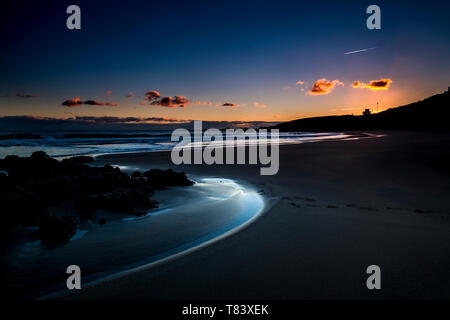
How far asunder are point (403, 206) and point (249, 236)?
2.76 metres

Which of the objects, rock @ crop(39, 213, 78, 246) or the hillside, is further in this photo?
the hillside

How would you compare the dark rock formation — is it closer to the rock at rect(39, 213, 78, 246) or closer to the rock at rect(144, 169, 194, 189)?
the rock at rect(39, 213, 78, 246)

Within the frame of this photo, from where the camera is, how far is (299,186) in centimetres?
604

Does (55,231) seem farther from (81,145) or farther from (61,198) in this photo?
(81,145)

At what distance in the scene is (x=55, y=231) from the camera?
3025mm

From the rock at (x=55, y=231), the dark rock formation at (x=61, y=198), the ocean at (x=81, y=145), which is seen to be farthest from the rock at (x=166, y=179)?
the ocean at (x=81, y=145)

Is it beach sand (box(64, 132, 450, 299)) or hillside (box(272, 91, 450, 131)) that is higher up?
hillside (box(272, 91, 450, 131))

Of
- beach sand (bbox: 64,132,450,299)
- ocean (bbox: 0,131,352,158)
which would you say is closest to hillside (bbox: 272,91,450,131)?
ocean (bbox: 0,131,352,158)

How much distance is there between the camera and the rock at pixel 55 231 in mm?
2992

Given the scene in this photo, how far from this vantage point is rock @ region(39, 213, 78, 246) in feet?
9.82

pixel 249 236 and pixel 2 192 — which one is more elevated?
pixel 2 192

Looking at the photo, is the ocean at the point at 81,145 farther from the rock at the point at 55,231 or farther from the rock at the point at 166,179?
the rock at the point at 55,231
